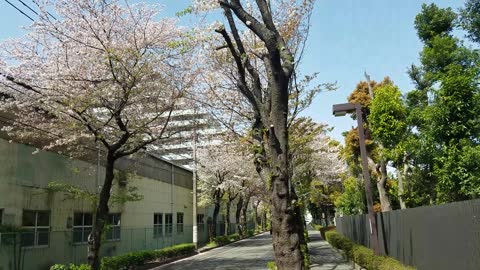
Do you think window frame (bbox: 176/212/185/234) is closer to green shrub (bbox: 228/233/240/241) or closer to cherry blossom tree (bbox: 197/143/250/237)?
cherry blossom tree (bbox: 197/143/250/237)

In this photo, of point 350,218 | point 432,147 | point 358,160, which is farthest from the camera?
point 358,160

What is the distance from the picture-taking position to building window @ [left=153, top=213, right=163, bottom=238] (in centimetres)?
3171

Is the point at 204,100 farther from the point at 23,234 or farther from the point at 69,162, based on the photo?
the point at 23,234

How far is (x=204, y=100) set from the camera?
66.4ft

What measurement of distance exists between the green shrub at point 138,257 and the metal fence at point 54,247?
1.13 metres

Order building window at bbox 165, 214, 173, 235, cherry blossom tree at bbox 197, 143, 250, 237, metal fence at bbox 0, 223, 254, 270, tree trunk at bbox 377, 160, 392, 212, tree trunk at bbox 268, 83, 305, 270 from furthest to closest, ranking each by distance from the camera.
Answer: cherry blossom tree at bbox 197, 143, 250, 237 < building window at bbox 165, 214, 173, 235 < tree trunk at bbox 377, 160, 392, 212 < metal fence at bbox 0, 223, 254, 270 < tree trunk at bbox 268, 83, 305, 270

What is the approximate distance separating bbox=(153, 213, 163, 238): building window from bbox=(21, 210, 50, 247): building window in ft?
42.3

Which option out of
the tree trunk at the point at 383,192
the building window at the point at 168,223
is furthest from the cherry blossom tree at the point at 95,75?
the building window at the point at 168,223

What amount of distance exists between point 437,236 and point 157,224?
26963mm

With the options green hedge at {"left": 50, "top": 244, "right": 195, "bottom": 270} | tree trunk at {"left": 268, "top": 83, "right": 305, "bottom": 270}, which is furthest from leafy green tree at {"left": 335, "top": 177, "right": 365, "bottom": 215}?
tree trunk at {"left": 268, "top": 83, "right": 305, "bottom": 270}

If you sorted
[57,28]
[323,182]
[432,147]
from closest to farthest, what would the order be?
[432,147]
[57,28]
[323,182]

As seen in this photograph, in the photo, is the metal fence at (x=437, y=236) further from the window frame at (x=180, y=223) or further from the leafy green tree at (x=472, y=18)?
the window frame at (x=180, y=223)

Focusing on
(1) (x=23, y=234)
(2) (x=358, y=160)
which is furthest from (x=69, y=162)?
(2) (x=358, y=160)

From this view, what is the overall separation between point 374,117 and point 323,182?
29.2 m
